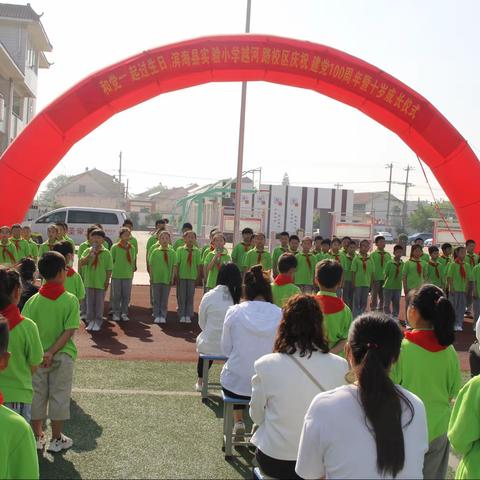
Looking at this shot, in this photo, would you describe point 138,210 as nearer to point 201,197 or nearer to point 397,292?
point 201,197

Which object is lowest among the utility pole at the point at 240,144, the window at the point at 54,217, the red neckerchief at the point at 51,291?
the red neckerchief at the point at 51,291

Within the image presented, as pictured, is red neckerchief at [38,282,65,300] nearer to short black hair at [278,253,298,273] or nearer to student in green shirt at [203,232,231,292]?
short black hair at [278,253,298,273]

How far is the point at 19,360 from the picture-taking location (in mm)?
4164

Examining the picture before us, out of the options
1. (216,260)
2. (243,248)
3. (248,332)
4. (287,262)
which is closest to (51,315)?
(248,332)

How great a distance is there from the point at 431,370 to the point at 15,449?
240 centimetres

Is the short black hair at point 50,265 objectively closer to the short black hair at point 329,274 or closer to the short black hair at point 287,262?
the short black hair at point 329,274

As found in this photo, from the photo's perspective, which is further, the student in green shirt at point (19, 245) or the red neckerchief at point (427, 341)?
the student in green shirt at point (19, 245)

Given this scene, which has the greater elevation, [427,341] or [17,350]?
[427,341]

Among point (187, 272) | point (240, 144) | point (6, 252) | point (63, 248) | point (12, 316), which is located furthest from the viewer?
point (240, 144)

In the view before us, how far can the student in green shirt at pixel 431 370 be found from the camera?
3.66 m

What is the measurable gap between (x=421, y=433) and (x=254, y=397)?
1.14 m

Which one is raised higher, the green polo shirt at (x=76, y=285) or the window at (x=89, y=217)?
the window at (x=89, y=217)

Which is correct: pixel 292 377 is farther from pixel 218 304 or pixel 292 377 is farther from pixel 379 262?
pixel 379 262

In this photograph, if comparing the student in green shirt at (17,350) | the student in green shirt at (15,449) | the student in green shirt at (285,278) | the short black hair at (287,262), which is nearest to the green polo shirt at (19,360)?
the student in green shirt at (17,350)
